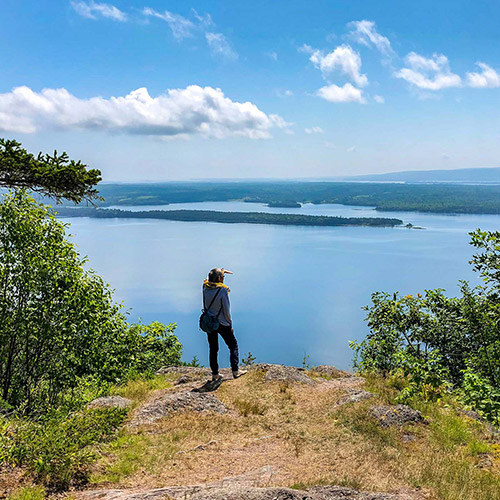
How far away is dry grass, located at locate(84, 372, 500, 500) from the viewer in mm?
4746

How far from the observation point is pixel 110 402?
773cm

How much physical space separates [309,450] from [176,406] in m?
2.64

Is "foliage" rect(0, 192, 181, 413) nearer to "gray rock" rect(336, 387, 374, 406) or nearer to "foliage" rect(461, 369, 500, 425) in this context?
"gray rock" rect(336, 387, 374, 406)

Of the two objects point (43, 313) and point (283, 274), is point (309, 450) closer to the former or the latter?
point (43, 313)

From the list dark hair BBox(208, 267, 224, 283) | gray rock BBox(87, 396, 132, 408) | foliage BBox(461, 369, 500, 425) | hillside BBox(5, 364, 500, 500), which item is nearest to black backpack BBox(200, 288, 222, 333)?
dark hair BBox(208, 267, 224, 283)

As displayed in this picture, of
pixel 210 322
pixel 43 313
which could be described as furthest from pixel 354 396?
pixel 43 313

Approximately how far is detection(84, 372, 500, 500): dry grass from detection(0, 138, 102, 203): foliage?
5735 millimetres

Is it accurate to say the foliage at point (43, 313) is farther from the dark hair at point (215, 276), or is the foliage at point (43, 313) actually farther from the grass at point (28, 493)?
the grass at point (28, 493)

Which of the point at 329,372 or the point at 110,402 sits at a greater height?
the point at 110,402

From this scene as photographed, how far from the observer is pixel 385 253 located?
137 meters

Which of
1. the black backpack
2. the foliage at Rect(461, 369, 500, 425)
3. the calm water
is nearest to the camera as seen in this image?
the foliage at Rect(461, 369, 500, 425)

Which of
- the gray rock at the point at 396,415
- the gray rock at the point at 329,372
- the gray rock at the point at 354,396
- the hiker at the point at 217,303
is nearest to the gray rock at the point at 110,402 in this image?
the hiker at the point at 217,303

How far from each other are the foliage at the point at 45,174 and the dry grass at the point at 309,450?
5735 mm

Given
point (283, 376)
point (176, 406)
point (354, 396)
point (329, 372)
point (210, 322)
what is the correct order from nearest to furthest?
point (176, 406), point (354, 396), point (210, 322), point (283, 376), point (329, 372)
